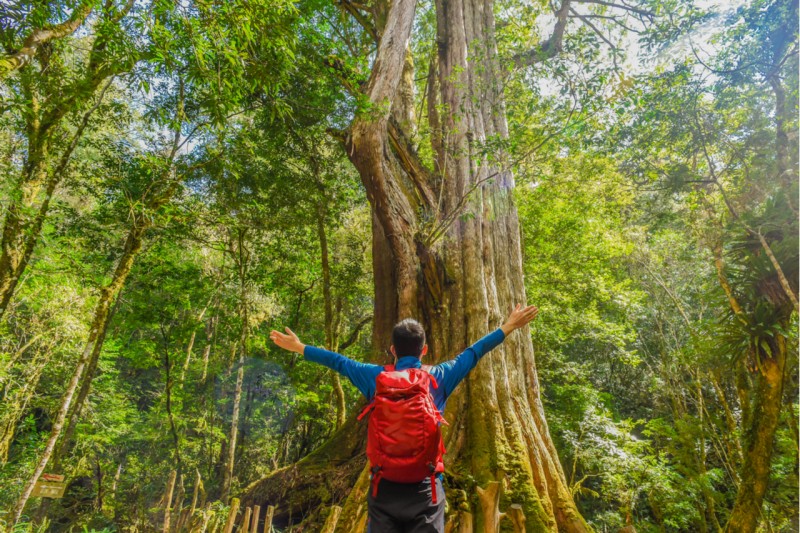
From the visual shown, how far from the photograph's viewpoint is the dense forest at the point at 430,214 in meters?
3.98

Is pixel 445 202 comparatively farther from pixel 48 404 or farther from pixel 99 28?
pixel 48 404

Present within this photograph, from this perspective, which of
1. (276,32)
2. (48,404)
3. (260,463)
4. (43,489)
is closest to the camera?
(276,32)

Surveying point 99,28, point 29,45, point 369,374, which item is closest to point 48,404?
point 29,45

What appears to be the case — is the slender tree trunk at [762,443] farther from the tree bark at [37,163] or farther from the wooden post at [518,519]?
the tree bark at [37,163]

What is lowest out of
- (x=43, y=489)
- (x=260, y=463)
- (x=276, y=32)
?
(x=260, y=463)

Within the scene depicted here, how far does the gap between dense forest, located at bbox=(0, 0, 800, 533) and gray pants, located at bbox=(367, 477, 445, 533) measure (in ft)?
3.25

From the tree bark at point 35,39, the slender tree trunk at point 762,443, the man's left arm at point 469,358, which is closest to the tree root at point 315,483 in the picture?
the man's left arm at point 469,358

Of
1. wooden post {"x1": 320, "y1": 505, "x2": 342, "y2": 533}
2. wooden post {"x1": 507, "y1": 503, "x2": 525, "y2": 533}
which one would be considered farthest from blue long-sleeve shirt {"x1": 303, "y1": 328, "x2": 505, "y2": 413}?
wooden post {"x1": 320, "y1": 505, "x2": 342, "y2": 533}

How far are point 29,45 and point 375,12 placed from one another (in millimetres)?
5170

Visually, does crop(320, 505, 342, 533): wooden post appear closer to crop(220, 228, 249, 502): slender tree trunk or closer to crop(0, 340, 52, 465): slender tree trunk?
crop(220, 228, 249, 502): slender tree trunk

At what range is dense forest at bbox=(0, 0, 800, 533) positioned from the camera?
Result: 13.1 ft

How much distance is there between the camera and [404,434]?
1.84 m

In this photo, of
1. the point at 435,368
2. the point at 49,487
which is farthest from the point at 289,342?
the point at 49,487

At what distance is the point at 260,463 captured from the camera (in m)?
13.1
